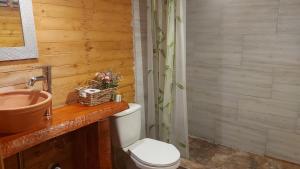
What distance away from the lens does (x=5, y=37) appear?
64.6 inches

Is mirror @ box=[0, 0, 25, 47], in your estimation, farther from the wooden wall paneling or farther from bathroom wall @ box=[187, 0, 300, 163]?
bathroom wall @ box=[187, 0, 300, 163]

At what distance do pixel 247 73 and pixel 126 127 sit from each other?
1559 mm

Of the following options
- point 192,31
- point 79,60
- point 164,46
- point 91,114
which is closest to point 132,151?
point 91,114

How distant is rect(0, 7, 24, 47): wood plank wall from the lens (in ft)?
5.34

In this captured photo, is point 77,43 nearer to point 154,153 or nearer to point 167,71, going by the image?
point 167,71

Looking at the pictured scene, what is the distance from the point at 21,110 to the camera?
4.39ft

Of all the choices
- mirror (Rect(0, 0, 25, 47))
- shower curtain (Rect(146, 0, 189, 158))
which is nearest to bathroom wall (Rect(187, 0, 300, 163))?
shower curtain (Rect(146, 0, 189, 158))

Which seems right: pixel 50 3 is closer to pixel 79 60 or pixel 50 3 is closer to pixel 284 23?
pixel 79 60

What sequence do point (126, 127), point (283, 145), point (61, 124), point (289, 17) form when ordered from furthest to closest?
1. point (283, 145)
2. point (289, 17)
3. point (126, 127)
4. point (61, 124)

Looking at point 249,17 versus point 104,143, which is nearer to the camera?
point 104,143

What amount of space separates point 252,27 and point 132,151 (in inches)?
73.5

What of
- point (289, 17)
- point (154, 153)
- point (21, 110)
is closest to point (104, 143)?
point (154, 153)

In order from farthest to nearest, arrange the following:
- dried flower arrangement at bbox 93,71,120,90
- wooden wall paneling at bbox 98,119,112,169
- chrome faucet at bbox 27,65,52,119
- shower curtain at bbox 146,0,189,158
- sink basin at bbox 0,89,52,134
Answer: shower curtain at bbox 146,0,189,158, dried flower arrangement at bbox 93,71,120,90, wooden wall paneling at bbox 98,119,112,169, chrome faucet at bbox 27,65,52,119, sink basin at bbox 0,89,52,134

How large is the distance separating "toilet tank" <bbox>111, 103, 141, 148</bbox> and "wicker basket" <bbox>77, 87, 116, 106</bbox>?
18 cm
